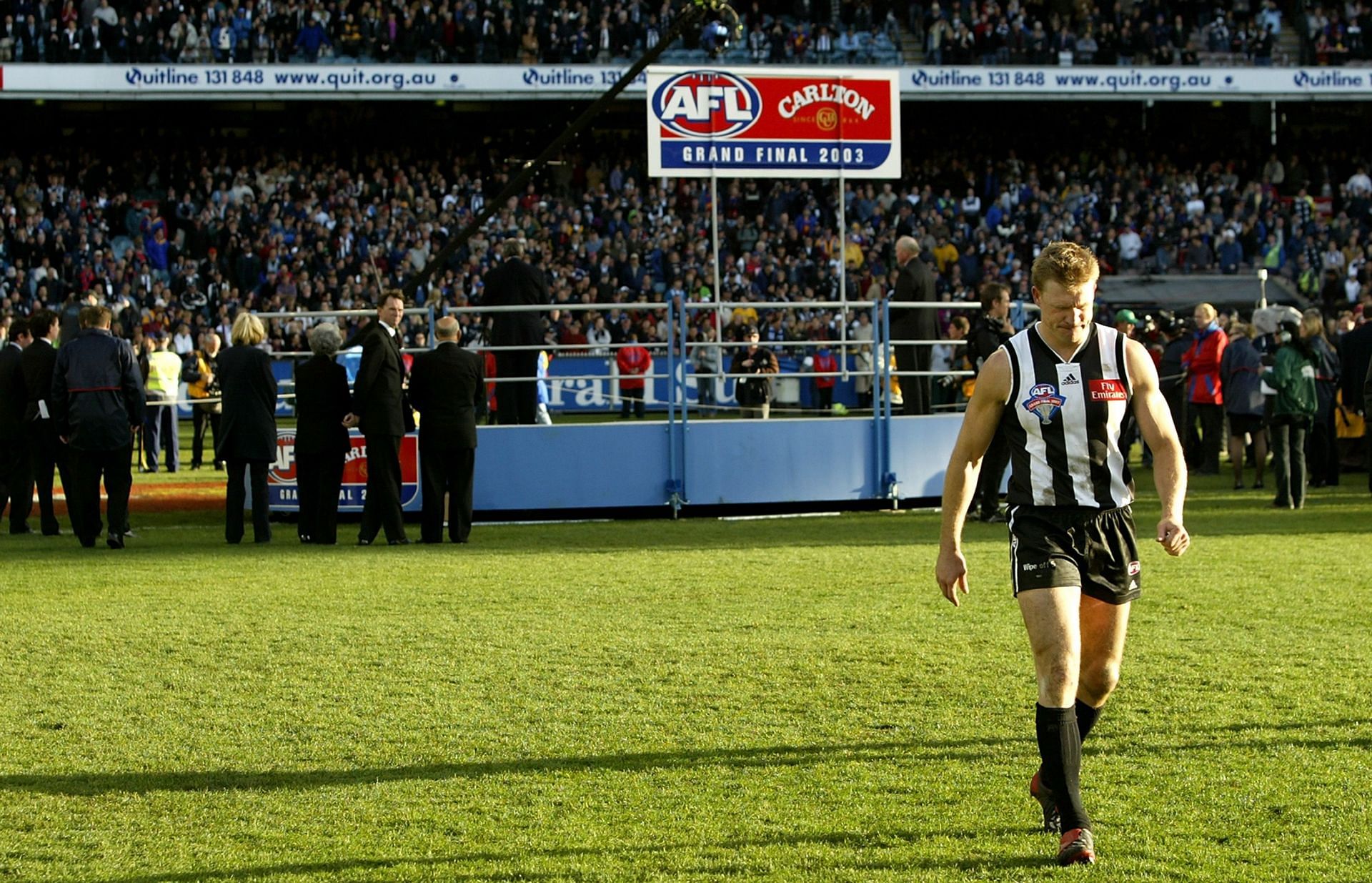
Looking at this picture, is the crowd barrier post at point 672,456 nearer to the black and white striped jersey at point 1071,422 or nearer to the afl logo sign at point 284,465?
the afl logo sign at point 284,465

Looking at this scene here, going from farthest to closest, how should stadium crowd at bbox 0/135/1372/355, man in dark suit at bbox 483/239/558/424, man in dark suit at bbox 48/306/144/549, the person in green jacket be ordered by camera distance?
1. stadium crowd at bbox 0/135/1372/355
2. man in dark suit at bbox 483/239/558/424
3. the person in green jacket
4. man in dark suit at bbox 48/306/144/549

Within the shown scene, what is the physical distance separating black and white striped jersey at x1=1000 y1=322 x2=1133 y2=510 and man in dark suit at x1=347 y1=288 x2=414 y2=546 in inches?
324

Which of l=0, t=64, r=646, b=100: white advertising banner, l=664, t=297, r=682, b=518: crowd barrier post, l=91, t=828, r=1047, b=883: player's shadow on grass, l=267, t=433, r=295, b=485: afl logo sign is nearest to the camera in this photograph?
l=91, t=828, r=1047, b=883: player's shadow on grass

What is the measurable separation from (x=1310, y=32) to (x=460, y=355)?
1351 inches

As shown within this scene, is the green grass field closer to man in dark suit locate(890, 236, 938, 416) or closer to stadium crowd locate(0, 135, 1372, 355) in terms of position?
man in dark suit locate(890, 236, 938, 416)

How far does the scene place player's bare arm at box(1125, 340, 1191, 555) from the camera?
5086mm

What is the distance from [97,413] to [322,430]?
5.47 feet

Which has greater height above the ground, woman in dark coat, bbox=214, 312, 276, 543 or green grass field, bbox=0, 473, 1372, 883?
woman in dark coat, bbox=214, 312, 276, 543

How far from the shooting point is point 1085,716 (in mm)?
5309

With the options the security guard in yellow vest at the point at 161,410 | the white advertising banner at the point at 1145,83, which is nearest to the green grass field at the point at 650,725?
the security guard in yellow vest at the point at 161,410

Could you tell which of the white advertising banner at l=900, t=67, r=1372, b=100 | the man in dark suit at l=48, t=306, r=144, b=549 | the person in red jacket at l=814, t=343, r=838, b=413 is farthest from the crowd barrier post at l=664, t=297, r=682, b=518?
the white advertising banner at l=900, t=67, r=1372, b=100

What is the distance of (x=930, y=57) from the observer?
130ft

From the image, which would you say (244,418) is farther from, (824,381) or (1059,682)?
(824,381)

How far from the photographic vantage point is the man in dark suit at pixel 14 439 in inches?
539
